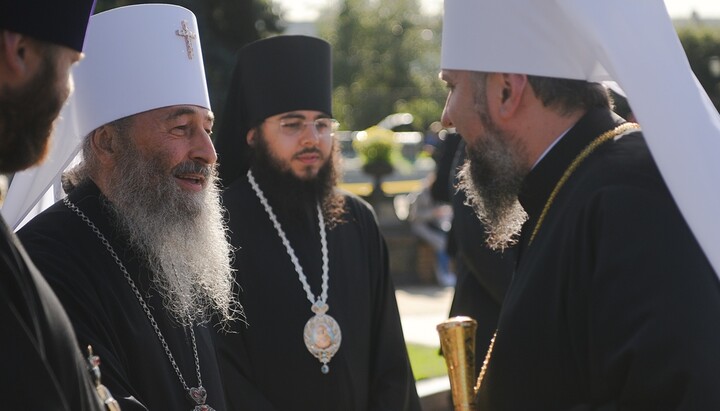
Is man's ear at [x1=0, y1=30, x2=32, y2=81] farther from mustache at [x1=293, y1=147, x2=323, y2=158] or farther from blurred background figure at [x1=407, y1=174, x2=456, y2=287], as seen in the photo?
Answer: blurred background figure at [x1=407, y1=174, x2=456, y2=287]

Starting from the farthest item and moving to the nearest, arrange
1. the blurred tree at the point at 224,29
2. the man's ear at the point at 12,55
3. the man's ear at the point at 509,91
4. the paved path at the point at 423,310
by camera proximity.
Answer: the paved path at the point at 423,310 → the blurred tree at the point at 224,29 → the man's ear at the point at 509,91 → the man's ear at the point at 12,55

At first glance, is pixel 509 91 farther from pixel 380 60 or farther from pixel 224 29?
pixel 380 60

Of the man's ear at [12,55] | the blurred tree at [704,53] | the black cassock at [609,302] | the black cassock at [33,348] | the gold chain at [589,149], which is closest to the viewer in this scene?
the black cassock at [33,348]

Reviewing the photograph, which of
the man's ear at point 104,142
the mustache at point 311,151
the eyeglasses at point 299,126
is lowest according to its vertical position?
the mustache at point 311,151

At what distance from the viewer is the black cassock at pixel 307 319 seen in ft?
14.8

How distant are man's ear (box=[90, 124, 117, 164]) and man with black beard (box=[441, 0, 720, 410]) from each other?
1238mm

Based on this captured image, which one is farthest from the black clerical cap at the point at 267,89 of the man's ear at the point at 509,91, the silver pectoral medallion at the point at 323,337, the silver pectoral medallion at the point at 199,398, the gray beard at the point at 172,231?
the man's ear at the point at 509,91

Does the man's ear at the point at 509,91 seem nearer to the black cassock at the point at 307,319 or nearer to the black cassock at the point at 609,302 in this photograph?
the black cassock at the point at 609,302

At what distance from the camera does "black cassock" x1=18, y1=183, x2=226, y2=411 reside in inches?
124

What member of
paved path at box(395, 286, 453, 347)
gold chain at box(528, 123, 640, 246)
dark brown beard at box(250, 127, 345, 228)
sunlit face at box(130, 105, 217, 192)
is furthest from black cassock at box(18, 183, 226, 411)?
paved path at box(395, 286, 453, 347)

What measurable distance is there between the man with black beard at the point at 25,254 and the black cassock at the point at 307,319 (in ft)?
7.97

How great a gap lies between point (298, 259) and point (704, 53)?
28.8 meters

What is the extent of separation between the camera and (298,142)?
5.03 m

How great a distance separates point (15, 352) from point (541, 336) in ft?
4.74
